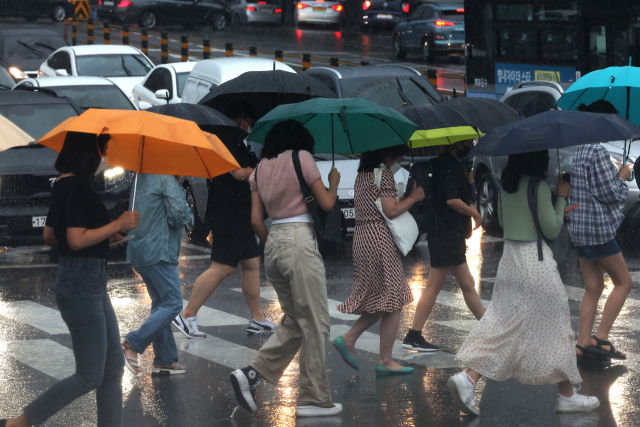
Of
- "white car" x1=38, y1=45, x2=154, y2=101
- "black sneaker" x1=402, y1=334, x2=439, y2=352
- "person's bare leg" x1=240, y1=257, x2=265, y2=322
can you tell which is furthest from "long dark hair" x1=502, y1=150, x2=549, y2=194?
"white car" x1=38, y1=45, x2=154, y2=101

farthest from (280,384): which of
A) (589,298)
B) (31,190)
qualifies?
(31,190)

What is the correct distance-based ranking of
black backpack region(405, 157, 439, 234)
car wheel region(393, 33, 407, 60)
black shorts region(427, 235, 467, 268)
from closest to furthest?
black backpack region(405, 157, 439, 234) → black shorts region(427, 235, 467, 268) → car wheel region(393, 33, 407, 60)

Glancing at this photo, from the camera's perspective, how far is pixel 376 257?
6.67 meters

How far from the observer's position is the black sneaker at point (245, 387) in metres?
5.88

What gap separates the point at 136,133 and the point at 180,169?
543 mm

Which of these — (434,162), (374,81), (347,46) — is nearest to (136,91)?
(374,81)

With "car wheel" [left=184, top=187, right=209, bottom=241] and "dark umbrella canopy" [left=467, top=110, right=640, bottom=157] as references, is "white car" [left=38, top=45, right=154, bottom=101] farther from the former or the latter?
"dark umbrella canopy" [left=467, top=110, right=640, bottom=157]

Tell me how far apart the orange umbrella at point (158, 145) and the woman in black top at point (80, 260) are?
0.22m

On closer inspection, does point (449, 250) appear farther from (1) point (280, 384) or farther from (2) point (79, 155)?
(2) point (79, 155)

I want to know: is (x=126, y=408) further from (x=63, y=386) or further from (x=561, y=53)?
(x=561, y=53)

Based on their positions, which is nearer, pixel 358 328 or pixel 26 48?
pixel 358 328

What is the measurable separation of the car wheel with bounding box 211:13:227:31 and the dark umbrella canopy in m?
35.8

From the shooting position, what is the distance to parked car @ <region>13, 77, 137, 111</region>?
1549 centimetres

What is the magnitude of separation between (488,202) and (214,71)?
4.43 m
